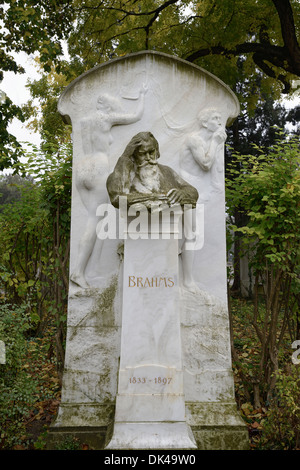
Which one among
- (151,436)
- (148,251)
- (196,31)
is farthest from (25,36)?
(151,436)

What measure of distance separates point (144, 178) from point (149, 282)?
1.00 meters

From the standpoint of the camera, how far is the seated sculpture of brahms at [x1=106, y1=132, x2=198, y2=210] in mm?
4105

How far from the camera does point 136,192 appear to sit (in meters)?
4.07

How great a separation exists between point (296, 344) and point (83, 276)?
2698mm

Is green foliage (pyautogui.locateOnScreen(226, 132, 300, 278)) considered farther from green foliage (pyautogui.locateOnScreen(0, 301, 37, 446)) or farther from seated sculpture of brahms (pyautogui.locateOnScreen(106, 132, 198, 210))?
green foliage (pyautogui.locateOnScreen(0, 301, 37, 446))

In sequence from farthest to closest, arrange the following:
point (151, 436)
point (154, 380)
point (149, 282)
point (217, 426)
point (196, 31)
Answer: point (196, 31), point (217, 426), point (149, 282), point (154, 380), point (151, 436)

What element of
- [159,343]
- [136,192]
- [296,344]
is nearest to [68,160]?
[136,192]

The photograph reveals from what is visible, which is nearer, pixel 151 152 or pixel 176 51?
pixel 151 152

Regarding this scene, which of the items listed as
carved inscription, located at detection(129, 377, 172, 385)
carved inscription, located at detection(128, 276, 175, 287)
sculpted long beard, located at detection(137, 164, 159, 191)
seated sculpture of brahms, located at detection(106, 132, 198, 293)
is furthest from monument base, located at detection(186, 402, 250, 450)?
sculpted long beard, located at detection(137, 164, 159, 191)

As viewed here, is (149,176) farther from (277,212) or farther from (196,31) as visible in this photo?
(196,31)

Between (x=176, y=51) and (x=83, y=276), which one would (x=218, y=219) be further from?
(x=176, y=51)

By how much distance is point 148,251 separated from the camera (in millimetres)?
4051

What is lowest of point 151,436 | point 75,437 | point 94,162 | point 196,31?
point 75,437
